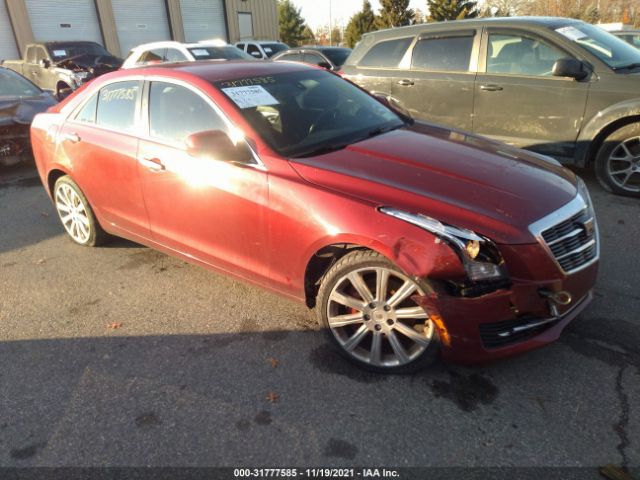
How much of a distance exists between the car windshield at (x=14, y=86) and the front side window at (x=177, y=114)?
565 cm

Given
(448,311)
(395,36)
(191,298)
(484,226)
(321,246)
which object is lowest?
(191,298)

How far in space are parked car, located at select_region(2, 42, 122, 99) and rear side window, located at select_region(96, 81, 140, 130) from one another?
30.5ft

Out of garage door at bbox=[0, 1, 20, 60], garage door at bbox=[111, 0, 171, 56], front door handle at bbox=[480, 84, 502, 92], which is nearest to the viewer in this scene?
front door handle at bbox=[480, 84, 502, 92]

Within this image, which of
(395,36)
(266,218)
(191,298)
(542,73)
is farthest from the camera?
(395,36)

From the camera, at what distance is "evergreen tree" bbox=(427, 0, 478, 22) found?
32312 mm

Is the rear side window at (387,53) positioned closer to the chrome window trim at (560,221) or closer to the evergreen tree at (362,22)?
the chrome window trim at (560,221)

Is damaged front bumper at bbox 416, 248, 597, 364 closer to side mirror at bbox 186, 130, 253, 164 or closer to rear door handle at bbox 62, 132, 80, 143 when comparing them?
side mirror at bbox 186, 130, 253, 164

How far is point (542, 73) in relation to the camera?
538 cm

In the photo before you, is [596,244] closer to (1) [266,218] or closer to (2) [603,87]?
(1) [266,218]

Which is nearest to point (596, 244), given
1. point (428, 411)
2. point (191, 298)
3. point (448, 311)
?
point (448, 311)

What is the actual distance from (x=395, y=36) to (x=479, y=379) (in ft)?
17.3

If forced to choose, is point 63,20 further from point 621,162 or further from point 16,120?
point 621,162

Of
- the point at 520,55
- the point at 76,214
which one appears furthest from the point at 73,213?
the point at 520,55

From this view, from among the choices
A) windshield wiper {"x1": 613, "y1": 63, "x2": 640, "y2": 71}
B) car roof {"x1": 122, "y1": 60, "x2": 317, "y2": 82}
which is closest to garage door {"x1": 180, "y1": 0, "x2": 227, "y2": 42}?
car roof {"x1": 122, "y1": 60, "x2": 317, "y2": 82}
